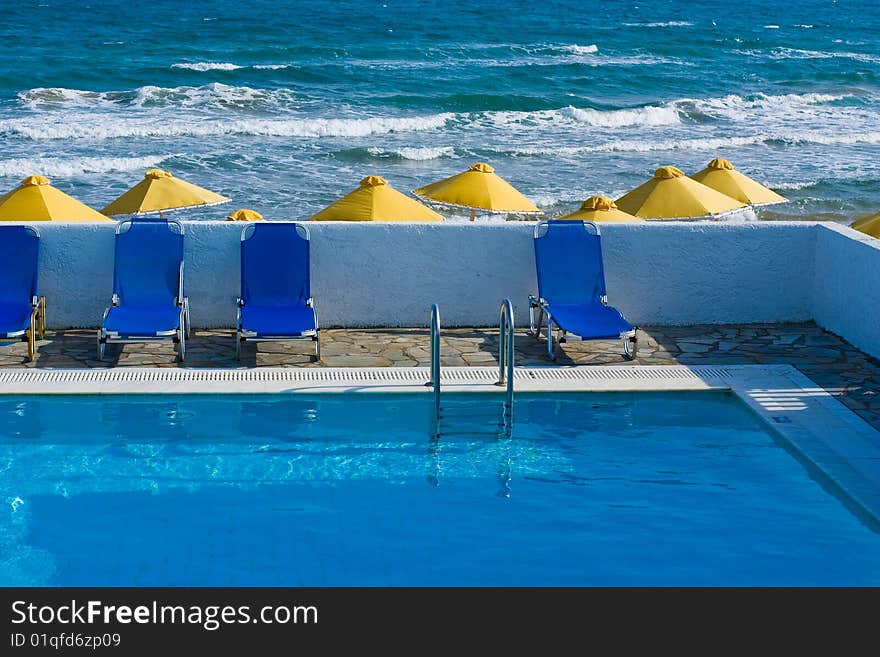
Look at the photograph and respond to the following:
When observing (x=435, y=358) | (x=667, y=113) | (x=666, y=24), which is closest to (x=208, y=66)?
(x=667, y=113)

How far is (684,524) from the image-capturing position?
673 centimetres

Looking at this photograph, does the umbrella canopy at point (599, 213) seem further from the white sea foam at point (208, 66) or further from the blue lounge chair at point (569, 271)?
the white sea foam at point (208, 66)

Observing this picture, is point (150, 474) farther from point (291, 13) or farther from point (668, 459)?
point (291, 13)

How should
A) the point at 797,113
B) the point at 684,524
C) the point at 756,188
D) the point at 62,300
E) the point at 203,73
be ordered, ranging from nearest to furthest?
1. the point at 684,524
2. the point at 62,300
3. the point at 756,188
4. the point at 797,113
5. the point at 203,73

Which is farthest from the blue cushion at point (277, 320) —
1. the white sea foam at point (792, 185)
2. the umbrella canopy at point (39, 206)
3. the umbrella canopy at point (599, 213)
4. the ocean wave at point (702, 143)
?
the ocean wave at point (702, 143)

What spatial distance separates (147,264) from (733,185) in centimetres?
657

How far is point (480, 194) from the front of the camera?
12141 millimetres

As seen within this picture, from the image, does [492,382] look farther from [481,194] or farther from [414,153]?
[414,153]

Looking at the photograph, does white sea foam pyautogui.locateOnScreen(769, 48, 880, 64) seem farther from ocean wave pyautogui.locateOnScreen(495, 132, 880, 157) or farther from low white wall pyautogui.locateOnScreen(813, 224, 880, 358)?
low white wall pyautogui.locateOnScreen(813, 224, 880, 358)

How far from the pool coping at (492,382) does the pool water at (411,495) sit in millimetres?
95

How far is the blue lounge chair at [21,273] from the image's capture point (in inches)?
366

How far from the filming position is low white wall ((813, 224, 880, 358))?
9234 mm
